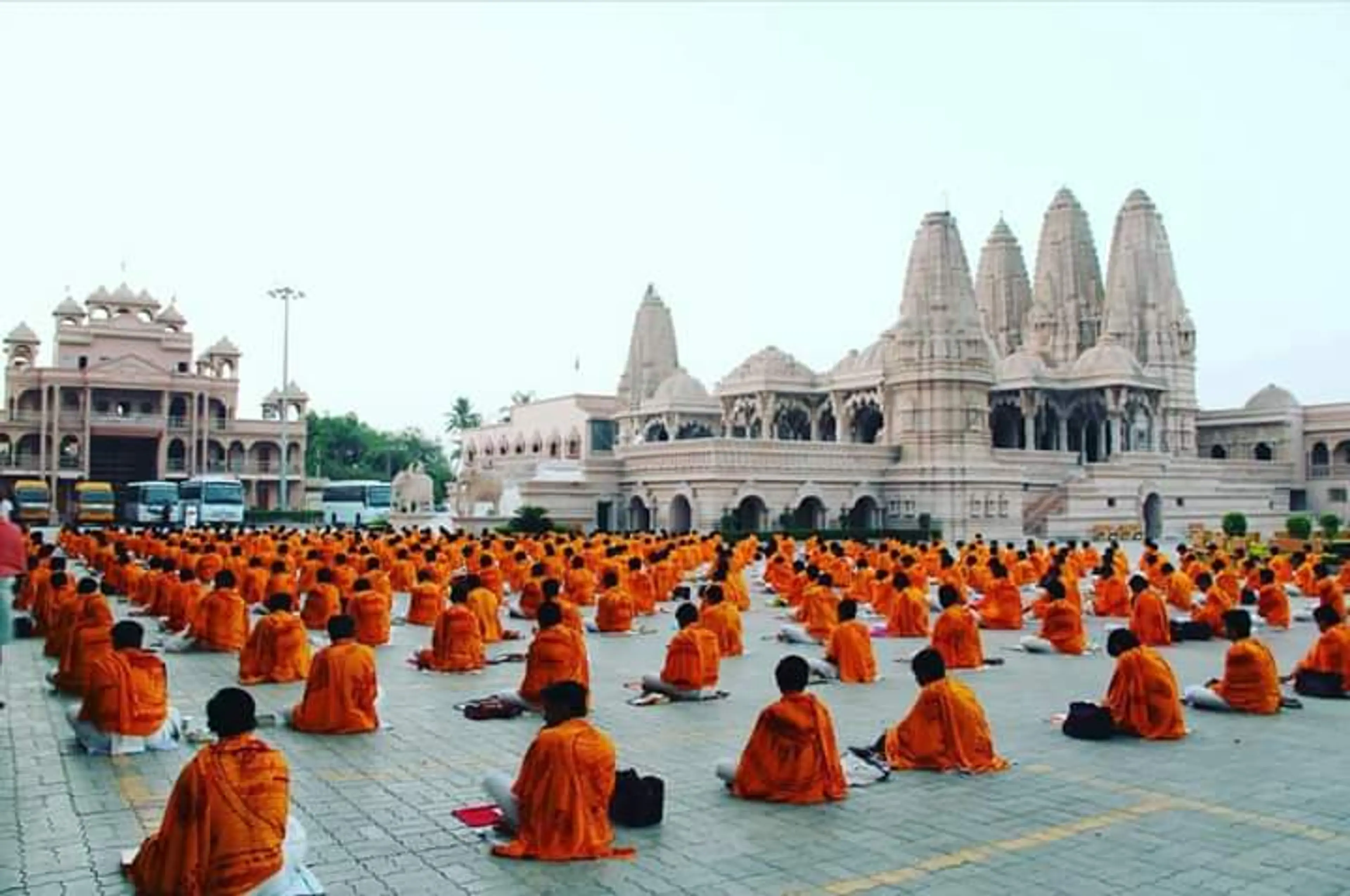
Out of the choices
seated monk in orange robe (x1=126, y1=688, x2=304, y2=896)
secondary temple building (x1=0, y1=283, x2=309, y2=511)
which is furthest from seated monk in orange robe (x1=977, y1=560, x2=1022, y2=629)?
secondary temple building (x1=0, y1=283, x2=309, y2=511)

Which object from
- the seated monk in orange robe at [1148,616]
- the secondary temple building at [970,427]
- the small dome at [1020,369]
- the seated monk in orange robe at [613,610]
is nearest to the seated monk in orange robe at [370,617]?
the seated monk in orange robe at [613,610]

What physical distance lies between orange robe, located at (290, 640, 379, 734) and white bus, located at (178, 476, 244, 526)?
4041cm

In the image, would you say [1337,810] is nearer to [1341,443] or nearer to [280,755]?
[280,755]

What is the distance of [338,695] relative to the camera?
34.5 ft

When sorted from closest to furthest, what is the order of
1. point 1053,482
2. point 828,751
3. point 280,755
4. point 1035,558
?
point 280,755 < point 828,751 < point 1035,558 < point 1053,482

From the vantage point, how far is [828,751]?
8.48 metres

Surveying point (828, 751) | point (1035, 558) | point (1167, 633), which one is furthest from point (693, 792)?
point (1035, 558)

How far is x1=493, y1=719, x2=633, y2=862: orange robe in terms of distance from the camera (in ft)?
23.4

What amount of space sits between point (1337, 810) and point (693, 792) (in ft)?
14.2

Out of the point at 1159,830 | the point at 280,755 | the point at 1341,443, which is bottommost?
the point at 1159,830

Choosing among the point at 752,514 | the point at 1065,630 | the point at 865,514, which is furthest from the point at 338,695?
the point at 865,514

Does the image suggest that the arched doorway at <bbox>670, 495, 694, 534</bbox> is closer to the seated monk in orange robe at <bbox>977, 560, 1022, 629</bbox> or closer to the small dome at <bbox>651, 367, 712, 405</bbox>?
the small dome at <bbox>651, 367, 712, 405</bbox>

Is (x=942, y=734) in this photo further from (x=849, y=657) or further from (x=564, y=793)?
(x=849, y=657)

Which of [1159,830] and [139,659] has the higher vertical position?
[139,659]
